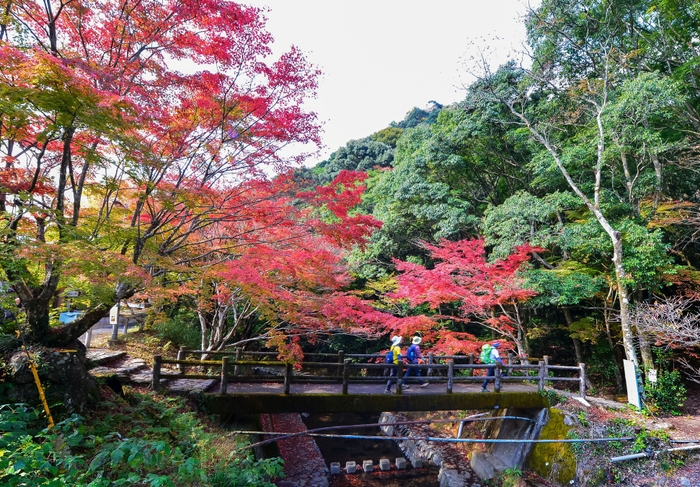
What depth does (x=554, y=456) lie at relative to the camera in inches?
320

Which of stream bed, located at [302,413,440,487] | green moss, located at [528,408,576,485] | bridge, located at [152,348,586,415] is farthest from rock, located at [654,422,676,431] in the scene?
stream bed, located at [302,413,440,487]

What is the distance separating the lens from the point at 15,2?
16.5ft

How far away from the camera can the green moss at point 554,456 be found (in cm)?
771

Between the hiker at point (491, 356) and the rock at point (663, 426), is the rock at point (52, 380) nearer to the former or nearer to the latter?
the hiker at point (491, 356)

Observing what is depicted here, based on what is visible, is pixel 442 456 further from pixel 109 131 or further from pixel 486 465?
pixel 109 131

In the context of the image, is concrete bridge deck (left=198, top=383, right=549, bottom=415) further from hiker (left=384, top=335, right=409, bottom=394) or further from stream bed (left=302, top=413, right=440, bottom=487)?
stream bed (left=302, top=413, right=440, bottom=487)

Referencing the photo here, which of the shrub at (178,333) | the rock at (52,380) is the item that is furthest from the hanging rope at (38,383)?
the shrub at (178,333)

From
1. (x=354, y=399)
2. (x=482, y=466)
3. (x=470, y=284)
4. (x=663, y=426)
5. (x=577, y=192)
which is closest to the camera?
(x=354, y=399)

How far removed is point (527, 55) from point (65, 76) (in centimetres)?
1501

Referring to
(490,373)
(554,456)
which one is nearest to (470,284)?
(490,373)

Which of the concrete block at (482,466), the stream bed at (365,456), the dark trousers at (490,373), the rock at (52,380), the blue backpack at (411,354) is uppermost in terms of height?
the rock at (52,380)

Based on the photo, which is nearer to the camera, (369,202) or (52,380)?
(52,380)

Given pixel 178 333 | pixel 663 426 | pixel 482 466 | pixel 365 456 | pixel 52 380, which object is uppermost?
pixel 52 380

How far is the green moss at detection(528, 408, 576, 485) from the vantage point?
771cm
